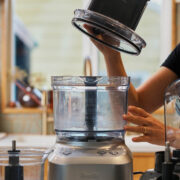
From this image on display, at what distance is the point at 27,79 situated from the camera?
334cm

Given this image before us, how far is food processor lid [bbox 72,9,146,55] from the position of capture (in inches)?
38.8

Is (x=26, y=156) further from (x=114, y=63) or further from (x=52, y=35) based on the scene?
(x=52, y=35)

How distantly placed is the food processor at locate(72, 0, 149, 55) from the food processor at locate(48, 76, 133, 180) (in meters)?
0.11

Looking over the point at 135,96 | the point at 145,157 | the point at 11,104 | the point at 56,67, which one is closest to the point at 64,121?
the point at 135,96

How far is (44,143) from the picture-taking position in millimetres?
2488

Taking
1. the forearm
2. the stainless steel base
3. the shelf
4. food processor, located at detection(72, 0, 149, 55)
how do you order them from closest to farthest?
the stainless steel base < food processor, located at detection(72, 0, 149, 55) < the forearm < the shelf

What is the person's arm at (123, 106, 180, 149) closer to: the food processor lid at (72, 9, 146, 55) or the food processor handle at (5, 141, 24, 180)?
the food processor lid at (72, 9, 146, 55)

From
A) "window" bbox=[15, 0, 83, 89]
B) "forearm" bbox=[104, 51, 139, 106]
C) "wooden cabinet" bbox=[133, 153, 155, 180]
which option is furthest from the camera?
"window" bbox=[15, 0, 83, 89]

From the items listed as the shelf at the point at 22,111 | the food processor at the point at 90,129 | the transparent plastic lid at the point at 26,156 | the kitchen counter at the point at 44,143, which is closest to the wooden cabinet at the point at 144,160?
the kitchen counter at the point at 44,143

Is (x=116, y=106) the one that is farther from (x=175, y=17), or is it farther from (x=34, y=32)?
(x=34, y=32)

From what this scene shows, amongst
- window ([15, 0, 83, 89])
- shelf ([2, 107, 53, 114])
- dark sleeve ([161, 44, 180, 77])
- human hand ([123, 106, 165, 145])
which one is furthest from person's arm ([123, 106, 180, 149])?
window ([15, 0, 83, 89])

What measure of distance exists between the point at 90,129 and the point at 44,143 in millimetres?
1517

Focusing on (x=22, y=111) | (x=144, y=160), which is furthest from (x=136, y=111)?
(x=22, y=111)

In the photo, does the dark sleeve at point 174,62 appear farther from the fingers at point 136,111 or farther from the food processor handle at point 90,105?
the food processor handle at point 90,105
